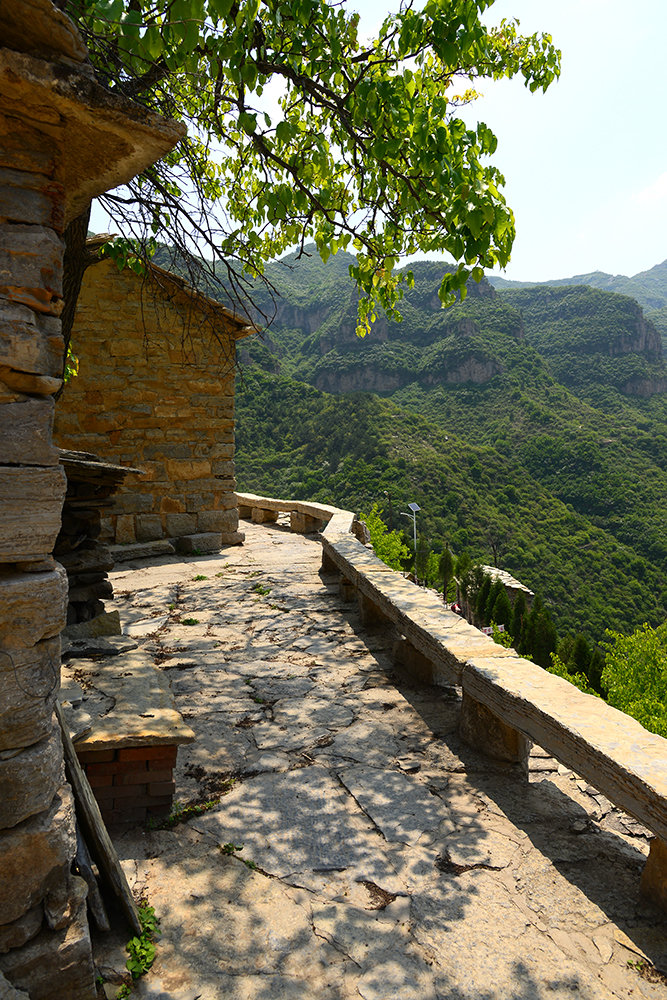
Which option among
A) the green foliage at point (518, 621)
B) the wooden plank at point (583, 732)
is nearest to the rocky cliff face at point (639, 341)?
the green foliage at point (518, 621)

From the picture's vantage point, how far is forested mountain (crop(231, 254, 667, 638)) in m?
43.9

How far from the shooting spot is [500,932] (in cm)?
188

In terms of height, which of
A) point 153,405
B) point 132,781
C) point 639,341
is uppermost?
point 639,341

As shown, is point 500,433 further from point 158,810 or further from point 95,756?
point 95,756

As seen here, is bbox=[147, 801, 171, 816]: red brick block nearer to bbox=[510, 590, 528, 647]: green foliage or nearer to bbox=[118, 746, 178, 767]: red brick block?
bbox=[118, 746, 178, 767]: red brick block

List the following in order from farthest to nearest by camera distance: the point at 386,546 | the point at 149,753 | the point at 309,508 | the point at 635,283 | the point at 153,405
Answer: the point at 635,283, the point at 386,546, the point at 309,508, the point at 153,405, the point at 149,753

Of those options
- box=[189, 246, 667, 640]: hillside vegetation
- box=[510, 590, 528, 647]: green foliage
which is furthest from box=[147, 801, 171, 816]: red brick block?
box=[189, 246, 667, 640]: hillside vegetation

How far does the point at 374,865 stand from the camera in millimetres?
2182

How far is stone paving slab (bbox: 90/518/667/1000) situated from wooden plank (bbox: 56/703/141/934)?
0.32 ft

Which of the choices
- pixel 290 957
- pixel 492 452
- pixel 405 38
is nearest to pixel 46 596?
pixel 290 957

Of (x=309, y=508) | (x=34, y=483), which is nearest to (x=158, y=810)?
(x=34, y=483)

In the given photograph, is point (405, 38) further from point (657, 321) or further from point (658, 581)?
point (657, 321)

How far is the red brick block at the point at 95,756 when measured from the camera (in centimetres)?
222

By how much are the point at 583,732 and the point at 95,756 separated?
187 cm
